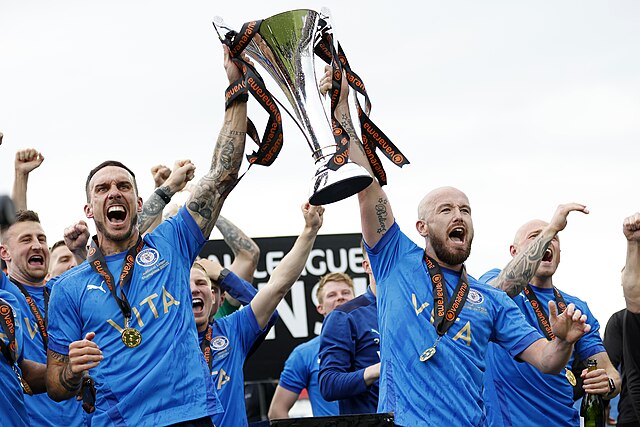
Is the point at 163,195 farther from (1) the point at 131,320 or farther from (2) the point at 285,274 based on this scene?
(1) the point at 131,320

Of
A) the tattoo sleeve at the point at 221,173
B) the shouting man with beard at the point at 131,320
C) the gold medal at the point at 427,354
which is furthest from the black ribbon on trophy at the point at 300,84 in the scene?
the gold medal at the point at 427,354

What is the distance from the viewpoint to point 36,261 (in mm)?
6742

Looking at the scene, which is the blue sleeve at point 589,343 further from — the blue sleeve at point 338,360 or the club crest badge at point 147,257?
the club crest badge at point 147,257

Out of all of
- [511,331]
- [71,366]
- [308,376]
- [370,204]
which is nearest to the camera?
[71,366]

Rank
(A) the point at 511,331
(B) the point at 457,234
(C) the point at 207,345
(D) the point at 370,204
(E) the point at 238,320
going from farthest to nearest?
(E) the point at 238,320, (C) the point at 207,345, (B) the point at 457,234, (A) the point at 511,331, (D) the point at 370,204

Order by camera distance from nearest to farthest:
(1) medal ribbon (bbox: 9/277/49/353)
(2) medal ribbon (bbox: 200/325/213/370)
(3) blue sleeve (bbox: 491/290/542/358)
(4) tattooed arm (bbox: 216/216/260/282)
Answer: (3) blue sleeve (bbox: 491/290/542/358) < (1) medal ribbon (bbox: 9/277/49/353) < (2) medal ribbon (bbox: 200/325/213/370) < (4) tattooed arm (bbox: 216/216/260/282)

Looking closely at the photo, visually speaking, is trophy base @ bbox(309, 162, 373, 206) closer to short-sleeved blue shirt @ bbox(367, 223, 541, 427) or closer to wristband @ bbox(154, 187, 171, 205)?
short-sleeved blue shirt @ bbox(367, 223, 541, 427)

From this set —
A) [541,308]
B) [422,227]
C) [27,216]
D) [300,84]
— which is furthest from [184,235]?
[541,308]

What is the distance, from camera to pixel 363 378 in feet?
22.8

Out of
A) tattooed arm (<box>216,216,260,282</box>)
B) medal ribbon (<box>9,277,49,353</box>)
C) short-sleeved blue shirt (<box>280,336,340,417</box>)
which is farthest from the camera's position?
short-sleeved blue shirt (<box>280,336,340,417</box>)

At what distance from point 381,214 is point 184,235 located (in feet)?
3.64

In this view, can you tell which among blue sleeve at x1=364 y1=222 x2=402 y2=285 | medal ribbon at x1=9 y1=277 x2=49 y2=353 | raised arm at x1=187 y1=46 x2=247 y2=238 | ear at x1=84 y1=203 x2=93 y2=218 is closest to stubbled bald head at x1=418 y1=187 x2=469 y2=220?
blue sleeve at x1=364 y1=222 x2=402 y2=285

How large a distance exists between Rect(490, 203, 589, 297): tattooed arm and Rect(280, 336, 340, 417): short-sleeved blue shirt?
245 centimetres

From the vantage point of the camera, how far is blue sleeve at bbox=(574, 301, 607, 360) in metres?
7.39
